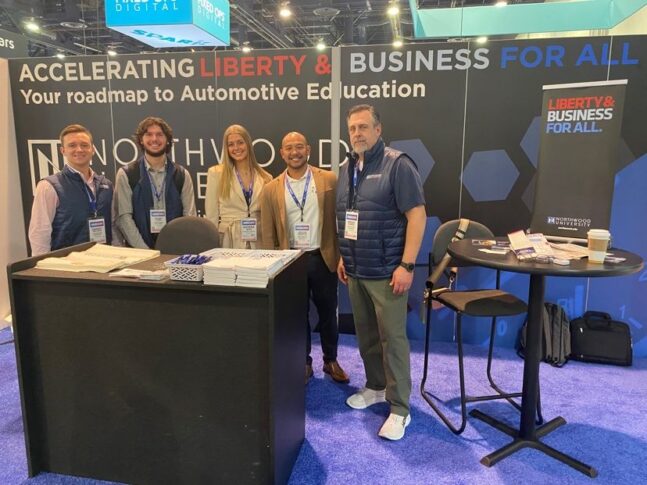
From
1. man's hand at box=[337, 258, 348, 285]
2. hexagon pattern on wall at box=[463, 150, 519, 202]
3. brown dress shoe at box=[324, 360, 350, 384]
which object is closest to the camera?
man's hand at box=[337, 258, 348, 285]

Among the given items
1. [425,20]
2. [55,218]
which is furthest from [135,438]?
[425,20]

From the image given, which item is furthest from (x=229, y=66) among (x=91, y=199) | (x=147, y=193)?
(x=91, y=199)

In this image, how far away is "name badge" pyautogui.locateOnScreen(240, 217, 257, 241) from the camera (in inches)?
112

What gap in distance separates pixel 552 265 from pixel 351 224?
34.7 inches

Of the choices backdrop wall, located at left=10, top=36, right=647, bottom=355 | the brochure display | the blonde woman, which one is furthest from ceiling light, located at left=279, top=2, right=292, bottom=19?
the brochure display

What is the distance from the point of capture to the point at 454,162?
335cm

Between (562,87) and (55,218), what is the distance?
2841 mm

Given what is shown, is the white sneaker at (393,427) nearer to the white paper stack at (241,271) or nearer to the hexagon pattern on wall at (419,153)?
the white paper stack at (241,271)

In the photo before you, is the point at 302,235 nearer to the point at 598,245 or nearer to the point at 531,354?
the point at 531,354

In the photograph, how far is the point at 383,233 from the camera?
7.20 feet

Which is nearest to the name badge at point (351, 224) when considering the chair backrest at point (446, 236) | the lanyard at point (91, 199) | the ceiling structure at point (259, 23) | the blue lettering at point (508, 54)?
the chair backrest at point (446, 236)

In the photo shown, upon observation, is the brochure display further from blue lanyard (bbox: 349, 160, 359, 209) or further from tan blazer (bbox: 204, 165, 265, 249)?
tan blazer (bbox: 204, 165, 265, 249)

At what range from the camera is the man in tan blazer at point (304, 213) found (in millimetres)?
2633

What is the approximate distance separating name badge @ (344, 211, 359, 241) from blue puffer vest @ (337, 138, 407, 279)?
0.02m
